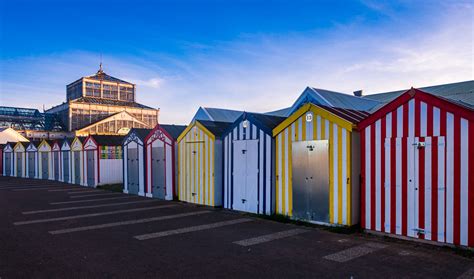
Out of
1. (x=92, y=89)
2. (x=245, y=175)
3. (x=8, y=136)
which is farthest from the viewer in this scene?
(x=92, y=89)

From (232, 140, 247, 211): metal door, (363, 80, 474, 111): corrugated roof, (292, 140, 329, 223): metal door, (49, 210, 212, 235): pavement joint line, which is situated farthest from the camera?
(363, 80, 474, 111): corrugated roof

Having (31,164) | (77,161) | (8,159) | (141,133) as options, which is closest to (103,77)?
(8,159)

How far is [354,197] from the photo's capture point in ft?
28.6

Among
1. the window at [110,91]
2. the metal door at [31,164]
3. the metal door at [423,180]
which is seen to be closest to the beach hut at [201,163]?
the metal door at [423,180]

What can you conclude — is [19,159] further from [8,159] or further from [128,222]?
[128,222]

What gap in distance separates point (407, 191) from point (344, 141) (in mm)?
1847

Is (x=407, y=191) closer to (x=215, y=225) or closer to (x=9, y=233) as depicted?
(x=215, y=225)

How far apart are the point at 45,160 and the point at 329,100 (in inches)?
847

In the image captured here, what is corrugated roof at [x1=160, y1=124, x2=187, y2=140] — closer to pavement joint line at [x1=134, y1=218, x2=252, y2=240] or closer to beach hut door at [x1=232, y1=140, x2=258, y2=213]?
beach hut door at [x1=232, y1=140, x2=258, y2=213]

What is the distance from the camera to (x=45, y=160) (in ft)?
88.8

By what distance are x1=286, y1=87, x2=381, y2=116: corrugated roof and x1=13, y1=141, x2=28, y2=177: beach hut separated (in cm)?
2390

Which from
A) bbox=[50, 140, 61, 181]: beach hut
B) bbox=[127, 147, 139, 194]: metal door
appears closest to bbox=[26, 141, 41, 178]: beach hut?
bbox=[50, 140, 61, 181]: beach hut

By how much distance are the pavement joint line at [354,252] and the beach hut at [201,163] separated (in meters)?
6.16

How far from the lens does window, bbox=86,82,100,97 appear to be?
207 ft
